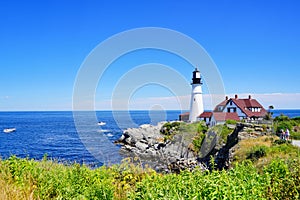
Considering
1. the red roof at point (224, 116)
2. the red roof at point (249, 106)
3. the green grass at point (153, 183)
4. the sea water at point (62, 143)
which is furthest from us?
the red roof at point (249, 106)

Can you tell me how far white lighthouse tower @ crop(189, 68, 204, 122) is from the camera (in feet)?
131

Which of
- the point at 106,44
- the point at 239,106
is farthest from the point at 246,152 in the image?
the point at 239,106

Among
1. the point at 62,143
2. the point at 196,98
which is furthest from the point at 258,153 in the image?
the point at 62,143

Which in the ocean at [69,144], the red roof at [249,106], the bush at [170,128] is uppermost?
the red roof at [249,106]

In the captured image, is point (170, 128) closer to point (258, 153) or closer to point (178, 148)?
point (178, 148)

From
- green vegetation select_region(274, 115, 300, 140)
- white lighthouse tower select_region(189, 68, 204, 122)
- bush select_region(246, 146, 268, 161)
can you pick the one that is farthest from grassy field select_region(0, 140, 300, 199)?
white lighthouse tower select_region(189, 68, 204, 122)

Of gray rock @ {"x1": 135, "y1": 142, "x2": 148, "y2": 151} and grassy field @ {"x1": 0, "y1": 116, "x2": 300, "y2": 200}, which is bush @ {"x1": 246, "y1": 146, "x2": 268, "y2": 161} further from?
gray rock @ {"x1": 135, "y1": 142, "x2": 148, "y2": 151}

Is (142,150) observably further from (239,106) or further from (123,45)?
(123,45)

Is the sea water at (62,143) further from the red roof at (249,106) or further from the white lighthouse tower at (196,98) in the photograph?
the red roof at (249,106)

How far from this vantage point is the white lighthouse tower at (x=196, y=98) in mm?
40031

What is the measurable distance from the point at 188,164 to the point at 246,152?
10.1m

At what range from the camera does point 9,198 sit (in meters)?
4.09

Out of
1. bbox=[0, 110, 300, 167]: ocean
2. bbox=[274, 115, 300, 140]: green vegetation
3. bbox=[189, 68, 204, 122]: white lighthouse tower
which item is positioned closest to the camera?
bbox=[274, 115, 300, 140]: green vegetation

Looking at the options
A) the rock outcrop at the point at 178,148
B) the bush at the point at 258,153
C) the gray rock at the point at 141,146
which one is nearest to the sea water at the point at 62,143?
the gray rock at the point at 141,146
